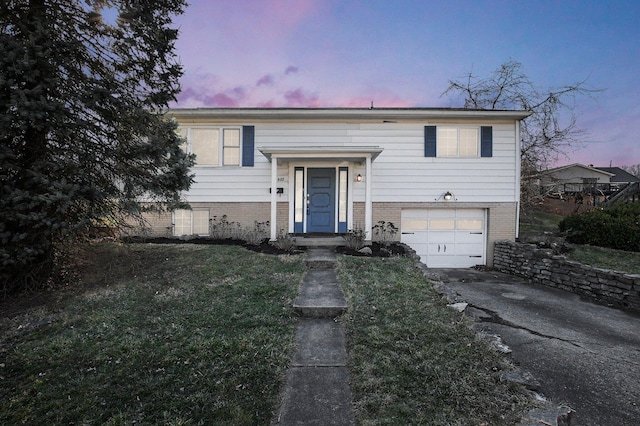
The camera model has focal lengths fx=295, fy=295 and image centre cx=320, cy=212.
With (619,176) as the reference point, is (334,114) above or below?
below

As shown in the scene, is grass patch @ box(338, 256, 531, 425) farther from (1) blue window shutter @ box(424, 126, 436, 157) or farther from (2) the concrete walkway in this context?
(1) blue window shutter @ box(424, 126, 436, 157)

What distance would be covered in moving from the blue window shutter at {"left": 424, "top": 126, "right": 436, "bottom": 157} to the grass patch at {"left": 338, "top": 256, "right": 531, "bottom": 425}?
611 cm

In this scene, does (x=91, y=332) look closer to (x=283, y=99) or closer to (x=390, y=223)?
(x=390, y=223)

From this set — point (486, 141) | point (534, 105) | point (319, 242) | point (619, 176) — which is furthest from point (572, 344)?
point (619, 176)

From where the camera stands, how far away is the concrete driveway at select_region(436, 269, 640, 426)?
288 centimetres

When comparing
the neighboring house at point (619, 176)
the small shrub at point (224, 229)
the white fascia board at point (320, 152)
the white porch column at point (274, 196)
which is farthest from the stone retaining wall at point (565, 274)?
the neighboring house at point (619, 176)

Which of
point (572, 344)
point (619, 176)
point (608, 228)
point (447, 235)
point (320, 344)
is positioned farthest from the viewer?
point (619, 176)

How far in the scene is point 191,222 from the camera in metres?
9.43

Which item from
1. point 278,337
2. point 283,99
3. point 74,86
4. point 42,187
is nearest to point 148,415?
point 278,337

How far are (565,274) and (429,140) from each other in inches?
198

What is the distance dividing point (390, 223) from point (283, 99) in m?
6.79

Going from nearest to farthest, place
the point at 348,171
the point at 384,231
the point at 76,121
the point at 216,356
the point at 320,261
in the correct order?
the point at 216,356, the point at 76,121, the point at 320,261, the point at 384,231, the point at 348,171

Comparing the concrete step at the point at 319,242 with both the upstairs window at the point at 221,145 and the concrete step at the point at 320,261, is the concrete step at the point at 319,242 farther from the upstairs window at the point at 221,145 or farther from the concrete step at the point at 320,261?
the upstairs window at the point at 221,145

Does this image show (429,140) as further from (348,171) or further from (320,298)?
(320,298)
